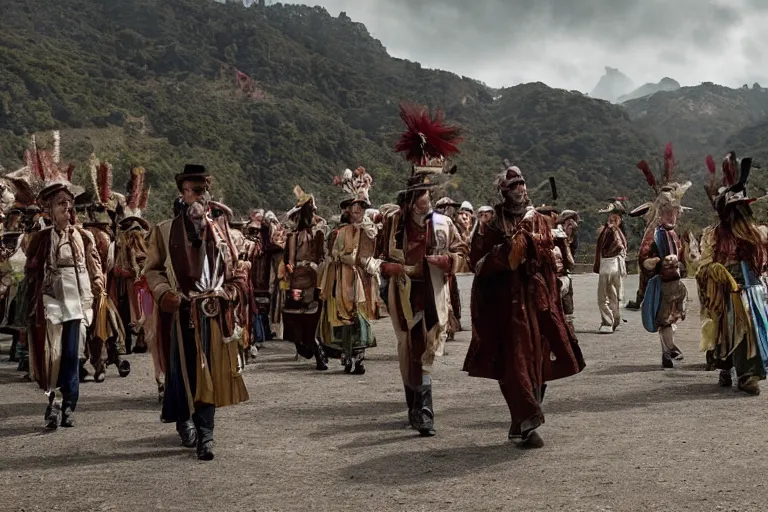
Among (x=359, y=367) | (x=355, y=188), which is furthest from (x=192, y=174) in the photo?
(x=359, y=367)

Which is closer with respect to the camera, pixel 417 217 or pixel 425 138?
pixel 417 217

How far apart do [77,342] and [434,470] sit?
3378 mm

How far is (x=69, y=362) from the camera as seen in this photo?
7.54 metres

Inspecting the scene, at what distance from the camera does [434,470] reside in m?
5.87

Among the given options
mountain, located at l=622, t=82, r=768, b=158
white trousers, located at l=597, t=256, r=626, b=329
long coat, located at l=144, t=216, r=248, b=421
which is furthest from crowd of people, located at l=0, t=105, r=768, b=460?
mountain, located at l=622, t=82, r=768, b=158

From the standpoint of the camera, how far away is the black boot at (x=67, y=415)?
24.8ft

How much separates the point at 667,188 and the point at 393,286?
491 centimetres

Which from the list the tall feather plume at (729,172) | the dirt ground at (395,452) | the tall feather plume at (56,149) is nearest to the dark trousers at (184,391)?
the dirt ground at (395,452)

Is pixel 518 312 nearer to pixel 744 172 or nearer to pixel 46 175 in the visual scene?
pixel 744 172

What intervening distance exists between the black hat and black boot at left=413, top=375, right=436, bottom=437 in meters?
2.26

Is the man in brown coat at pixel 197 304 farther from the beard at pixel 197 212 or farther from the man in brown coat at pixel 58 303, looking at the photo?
the man in brown coat at pixel 58 303

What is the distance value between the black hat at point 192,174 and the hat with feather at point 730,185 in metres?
5.08

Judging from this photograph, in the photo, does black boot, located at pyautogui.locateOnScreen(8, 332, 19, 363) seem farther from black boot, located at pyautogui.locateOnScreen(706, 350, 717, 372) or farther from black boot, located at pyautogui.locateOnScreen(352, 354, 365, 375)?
black boot, located at pyautogui.locateOnScreen(706, 350, 717, 372)

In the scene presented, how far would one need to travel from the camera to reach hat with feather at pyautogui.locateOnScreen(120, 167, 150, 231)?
10.4m
